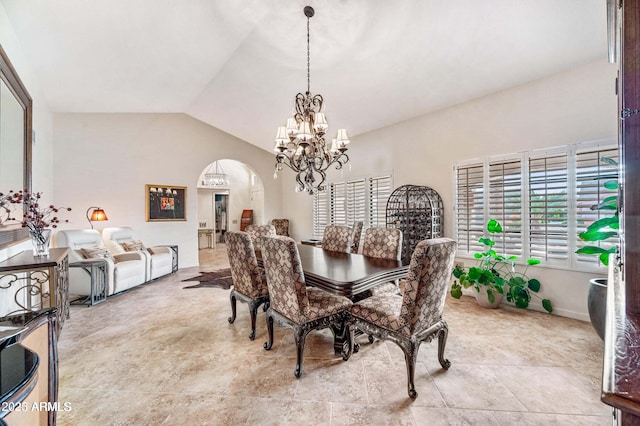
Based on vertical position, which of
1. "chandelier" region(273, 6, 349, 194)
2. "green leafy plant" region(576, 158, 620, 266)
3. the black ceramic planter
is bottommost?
the black ceramic planter

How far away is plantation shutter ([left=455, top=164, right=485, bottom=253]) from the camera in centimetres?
383

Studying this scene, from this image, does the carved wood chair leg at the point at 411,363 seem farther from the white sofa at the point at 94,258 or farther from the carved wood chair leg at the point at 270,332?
the white sofa at the point at 94,258

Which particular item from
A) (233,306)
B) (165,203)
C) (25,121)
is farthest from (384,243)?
(165,203)

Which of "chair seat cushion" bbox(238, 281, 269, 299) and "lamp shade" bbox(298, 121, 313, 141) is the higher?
"lamp shade" bbox(298, 121, 313, 141)

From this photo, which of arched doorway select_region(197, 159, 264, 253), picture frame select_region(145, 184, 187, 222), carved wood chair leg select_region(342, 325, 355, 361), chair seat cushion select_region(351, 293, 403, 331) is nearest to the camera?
chair seat cushion select_region(351, 293, 403, 331)

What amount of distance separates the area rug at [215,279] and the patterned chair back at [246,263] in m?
1.98

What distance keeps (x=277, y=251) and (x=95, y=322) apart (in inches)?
109

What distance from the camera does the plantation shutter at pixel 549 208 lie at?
10.4 feet

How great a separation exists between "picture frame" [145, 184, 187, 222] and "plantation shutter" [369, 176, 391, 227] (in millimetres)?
4138

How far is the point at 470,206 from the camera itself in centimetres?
391

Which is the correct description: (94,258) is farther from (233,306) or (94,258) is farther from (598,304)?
(598,304)

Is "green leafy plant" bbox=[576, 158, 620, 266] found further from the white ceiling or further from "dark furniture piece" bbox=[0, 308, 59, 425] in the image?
"dark furniture piece" bbox=[0, 308, 59, 425]

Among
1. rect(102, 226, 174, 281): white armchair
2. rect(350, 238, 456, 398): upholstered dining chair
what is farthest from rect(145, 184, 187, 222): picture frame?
rect(350, 238, 456, 398): upholstered dining chair

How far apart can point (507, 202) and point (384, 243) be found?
1.74 m
